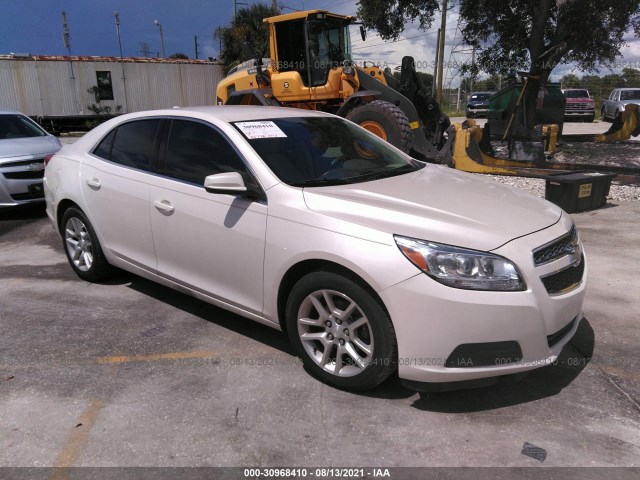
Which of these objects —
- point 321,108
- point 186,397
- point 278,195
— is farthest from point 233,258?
point 321,108

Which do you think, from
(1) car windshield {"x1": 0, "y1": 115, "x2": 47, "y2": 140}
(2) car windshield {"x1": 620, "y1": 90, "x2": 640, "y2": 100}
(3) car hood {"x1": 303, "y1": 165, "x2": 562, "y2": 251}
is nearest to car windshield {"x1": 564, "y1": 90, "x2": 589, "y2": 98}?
(2) car windshield {"x1": 620, "y1": 90, "x2": 640, "y2": 100}

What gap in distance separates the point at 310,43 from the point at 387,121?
281 centimetres

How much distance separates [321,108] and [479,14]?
4.60 metres

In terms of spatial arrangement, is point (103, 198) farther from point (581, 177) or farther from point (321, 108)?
point (321, 108)

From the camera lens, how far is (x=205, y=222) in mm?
3631

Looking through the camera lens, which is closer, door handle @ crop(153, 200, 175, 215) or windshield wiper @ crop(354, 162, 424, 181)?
windshield wiper @ crop(354, 162, 424, 181)

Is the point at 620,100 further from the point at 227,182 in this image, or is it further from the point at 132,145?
the point at 227,182

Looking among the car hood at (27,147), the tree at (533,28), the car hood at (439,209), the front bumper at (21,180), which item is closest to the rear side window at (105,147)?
the car hood at (439,209)

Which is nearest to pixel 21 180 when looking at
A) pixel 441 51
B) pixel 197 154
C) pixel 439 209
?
pixel 197 154

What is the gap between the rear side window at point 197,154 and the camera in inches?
146

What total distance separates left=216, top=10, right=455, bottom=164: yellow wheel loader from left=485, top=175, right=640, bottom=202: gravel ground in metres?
1.37

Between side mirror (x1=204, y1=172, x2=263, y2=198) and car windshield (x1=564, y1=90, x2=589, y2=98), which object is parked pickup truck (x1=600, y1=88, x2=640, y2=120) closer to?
car windshield (x1=564, y1=90, x2=589, y2=98)

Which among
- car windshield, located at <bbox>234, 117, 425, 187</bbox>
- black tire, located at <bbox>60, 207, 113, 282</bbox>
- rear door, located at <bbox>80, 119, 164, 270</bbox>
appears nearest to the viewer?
car windshield, located at <bbox>234, 117, 425, 187</bbox>

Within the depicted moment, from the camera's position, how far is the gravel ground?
8.60 meters
